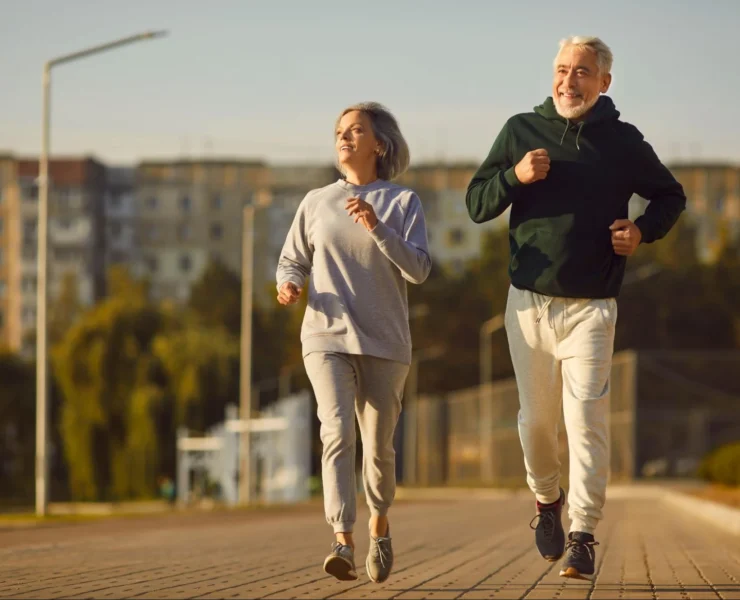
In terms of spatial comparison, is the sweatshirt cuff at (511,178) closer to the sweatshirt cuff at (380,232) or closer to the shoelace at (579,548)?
the sweatshirt cuff at (380,232)

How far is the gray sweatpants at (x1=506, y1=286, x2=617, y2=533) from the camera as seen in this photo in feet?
26.1

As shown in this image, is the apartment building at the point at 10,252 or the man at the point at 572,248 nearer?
the man at the point at 572,248

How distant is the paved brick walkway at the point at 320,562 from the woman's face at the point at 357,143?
204 cm

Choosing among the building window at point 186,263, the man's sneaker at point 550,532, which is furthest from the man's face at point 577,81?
the building window at point 186,263

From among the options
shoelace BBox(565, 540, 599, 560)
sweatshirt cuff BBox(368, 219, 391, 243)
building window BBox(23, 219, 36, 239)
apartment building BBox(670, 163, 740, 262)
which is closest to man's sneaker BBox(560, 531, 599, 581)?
shoelace BBox(565, 540, 599, 560)

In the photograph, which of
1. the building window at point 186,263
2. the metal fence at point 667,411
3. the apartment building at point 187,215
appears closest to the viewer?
the metal fence at point 667,411

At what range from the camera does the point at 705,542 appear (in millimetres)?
14352

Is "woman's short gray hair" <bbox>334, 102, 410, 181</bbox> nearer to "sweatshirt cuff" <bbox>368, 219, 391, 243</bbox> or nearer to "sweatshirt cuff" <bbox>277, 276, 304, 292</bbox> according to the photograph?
"sweatshirt cuff" <bbox>368, 219, 391, 243</bbox>

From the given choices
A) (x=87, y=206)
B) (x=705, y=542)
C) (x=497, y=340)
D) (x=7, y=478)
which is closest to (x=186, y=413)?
(x=7, y=478)

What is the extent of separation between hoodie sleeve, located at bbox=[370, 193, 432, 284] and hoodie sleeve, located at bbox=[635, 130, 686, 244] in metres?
1.04

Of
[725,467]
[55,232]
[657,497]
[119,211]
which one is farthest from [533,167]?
[119,211]

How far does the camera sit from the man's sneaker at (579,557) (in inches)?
306

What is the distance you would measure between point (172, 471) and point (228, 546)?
143ft

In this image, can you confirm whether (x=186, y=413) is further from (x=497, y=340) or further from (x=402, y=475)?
(x=497, y=340)
